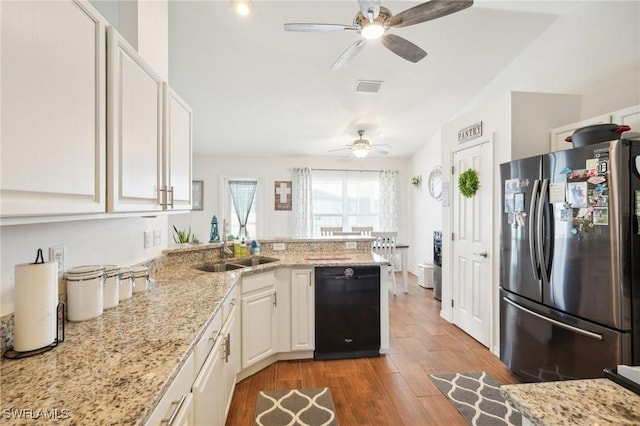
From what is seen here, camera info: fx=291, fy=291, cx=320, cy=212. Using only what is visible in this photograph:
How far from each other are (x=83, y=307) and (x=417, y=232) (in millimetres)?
5612

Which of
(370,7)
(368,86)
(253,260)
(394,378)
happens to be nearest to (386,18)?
(370,7)

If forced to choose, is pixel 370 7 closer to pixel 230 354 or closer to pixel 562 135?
pixel 562 135

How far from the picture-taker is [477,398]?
2061 millimetres

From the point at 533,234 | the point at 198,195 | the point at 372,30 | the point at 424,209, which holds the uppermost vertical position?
the point at 372,30

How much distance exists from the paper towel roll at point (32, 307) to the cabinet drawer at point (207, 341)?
49 cm

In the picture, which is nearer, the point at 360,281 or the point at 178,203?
the point at 178,203

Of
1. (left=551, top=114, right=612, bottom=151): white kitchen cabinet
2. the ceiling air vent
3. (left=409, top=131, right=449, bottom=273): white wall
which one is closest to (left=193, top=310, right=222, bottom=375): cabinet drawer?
(left=551, top=114, right=612, bottom=151): white kitchen cabinet

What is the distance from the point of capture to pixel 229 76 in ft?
11.3

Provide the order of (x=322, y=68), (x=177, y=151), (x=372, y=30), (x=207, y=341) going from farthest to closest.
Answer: (x=322, y=68), (x=372, y=30), (x=177, y=151), (x=207, y=341)

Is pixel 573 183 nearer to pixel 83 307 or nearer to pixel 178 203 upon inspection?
pixel 178 203

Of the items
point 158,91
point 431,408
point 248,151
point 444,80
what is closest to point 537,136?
point 444,80

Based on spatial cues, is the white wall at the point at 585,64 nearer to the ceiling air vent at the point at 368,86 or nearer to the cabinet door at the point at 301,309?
the ceiling air vent at the point at 368,86

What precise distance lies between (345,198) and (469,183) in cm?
340

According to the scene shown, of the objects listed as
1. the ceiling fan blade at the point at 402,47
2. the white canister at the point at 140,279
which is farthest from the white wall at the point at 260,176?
the white canister at the point at 140,279
